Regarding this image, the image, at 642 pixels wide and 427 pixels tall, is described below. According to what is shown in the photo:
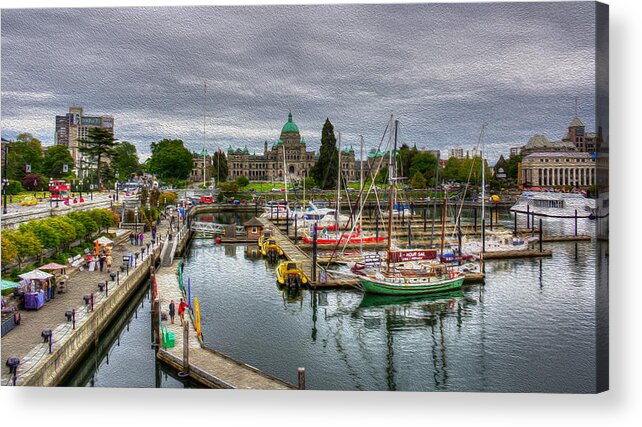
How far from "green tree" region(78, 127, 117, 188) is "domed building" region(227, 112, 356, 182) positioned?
3.80 metres

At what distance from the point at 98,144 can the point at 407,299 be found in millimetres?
10175

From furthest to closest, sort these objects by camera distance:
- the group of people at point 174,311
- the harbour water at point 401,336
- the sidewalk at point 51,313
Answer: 1. the group of people at point 174,311
2. the harbour water at point 401,336
3. the sidewalk at point 51,313

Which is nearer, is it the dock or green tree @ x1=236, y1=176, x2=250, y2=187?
the dock

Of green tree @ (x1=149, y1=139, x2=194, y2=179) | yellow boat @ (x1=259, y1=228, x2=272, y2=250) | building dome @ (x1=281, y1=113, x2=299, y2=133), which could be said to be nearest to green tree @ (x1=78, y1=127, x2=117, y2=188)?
green tree @ (x1=149, y1=139, x2=194, y2=179)

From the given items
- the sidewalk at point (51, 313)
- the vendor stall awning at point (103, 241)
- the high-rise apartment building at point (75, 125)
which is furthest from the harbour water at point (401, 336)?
the high-rise apartment building at point (75, 125)

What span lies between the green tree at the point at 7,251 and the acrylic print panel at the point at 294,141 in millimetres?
74

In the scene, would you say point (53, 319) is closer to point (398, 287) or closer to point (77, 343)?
point (77, 343)

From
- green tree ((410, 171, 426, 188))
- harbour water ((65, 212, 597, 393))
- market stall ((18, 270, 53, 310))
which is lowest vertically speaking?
harbour water ((65, 212, 597, 393))

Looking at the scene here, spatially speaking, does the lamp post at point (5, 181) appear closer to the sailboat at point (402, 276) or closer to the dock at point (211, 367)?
the dock at point (211, 367)

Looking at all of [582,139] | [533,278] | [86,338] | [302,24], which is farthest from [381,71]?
[533,278]

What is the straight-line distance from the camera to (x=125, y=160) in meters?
17.5

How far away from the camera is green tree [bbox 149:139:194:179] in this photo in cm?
1598

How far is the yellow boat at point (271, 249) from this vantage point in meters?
25.7

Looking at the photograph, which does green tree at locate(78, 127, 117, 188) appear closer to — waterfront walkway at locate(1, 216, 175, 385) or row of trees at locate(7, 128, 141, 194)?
row of trees at locate(7, 128, 141, 194)
